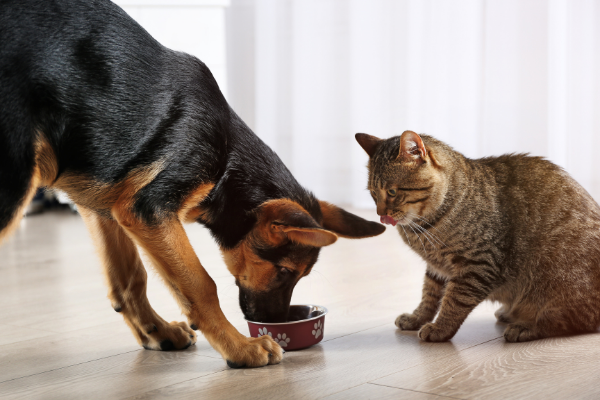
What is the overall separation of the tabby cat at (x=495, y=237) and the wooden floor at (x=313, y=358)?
3.5 inches

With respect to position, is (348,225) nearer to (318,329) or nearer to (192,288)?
(318,329)

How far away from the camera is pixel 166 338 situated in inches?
80.5

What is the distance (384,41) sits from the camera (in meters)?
5.31

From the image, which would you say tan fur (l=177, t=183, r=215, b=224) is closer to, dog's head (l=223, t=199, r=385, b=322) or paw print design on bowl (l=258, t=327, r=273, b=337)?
dog's head (l=223, t=199, r=385, b=322)

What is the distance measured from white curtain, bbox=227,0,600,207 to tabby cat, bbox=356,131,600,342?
237cm

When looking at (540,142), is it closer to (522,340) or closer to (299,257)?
(522,340)

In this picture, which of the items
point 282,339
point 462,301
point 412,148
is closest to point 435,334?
point 462,301

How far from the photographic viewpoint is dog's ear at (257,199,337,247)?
5.70 ft

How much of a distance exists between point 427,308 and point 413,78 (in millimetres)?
3238

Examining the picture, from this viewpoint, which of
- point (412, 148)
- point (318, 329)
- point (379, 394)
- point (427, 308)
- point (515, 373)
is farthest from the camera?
point (427, 308)

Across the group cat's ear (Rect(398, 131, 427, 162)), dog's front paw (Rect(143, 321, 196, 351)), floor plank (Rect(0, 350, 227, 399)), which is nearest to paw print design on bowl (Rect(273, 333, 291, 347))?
floor plank (Rect(0, 350, 227, 399))

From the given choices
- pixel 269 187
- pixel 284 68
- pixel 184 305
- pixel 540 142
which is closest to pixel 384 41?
pixel 284 68

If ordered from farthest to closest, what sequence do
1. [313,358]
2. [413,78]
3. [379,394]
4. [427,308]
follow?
1. [413,78]
2. [427,308]
3. [313,358]
4. [379,394]

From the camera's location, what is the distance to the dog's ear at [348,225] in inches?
79.0
